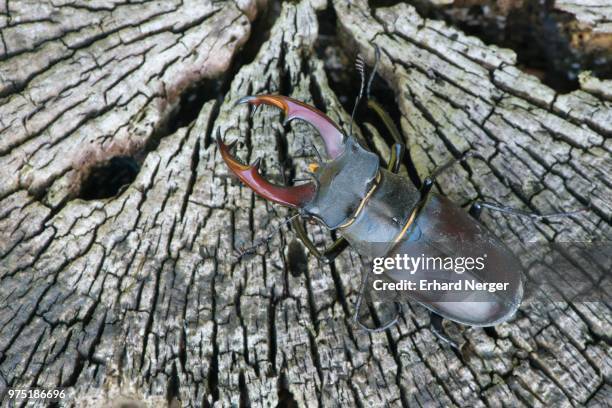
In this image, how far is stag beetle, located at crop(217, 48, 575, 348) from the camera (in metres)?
2.35

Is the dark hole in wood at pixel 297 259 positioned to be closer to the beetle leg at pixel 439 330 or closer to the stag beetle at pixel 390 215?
the stag beetle at pixel 390 215

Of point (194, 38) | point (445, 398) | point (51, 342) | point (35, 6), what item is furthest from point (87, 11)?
point (445, 398)

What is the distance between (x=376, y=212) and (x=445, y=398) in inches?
37.0

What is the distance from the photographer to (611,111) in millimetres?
2449

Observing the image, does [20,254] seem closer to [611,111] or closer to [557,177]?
[557,177]

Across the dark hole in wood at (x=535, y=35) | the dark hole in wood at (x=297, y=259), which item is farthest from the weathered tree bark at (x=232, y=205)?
the dark hole in wood at (x=535, y=35)

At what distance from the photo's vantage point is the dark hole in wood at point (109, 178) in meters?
2.64

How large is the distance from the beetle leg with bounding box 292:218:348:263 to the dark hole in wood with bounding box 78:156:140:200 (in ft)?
3.09

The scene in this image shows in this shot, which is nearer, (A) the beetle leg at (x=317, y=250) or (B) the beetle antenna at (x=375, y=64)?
(A) the beetle leg at (x=317, y=250)

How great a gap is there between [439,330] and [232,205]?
115 centimetres

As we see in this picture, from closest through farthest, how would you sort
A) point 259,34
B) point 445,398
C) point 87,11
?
point 445,398
point 87,11
point 259,34

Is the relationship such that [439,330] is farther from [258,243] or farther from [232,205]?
[232,205]

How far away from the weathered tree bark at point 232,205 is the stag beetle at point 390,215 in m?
0.09

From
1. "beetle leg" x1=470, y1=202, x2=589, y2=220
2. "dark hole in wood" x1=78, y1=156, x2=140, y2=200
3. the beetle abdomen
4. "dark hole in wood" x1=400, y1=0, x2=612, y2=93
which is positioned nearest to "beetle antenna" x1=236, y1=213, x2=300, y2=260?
the beetle abdomen
